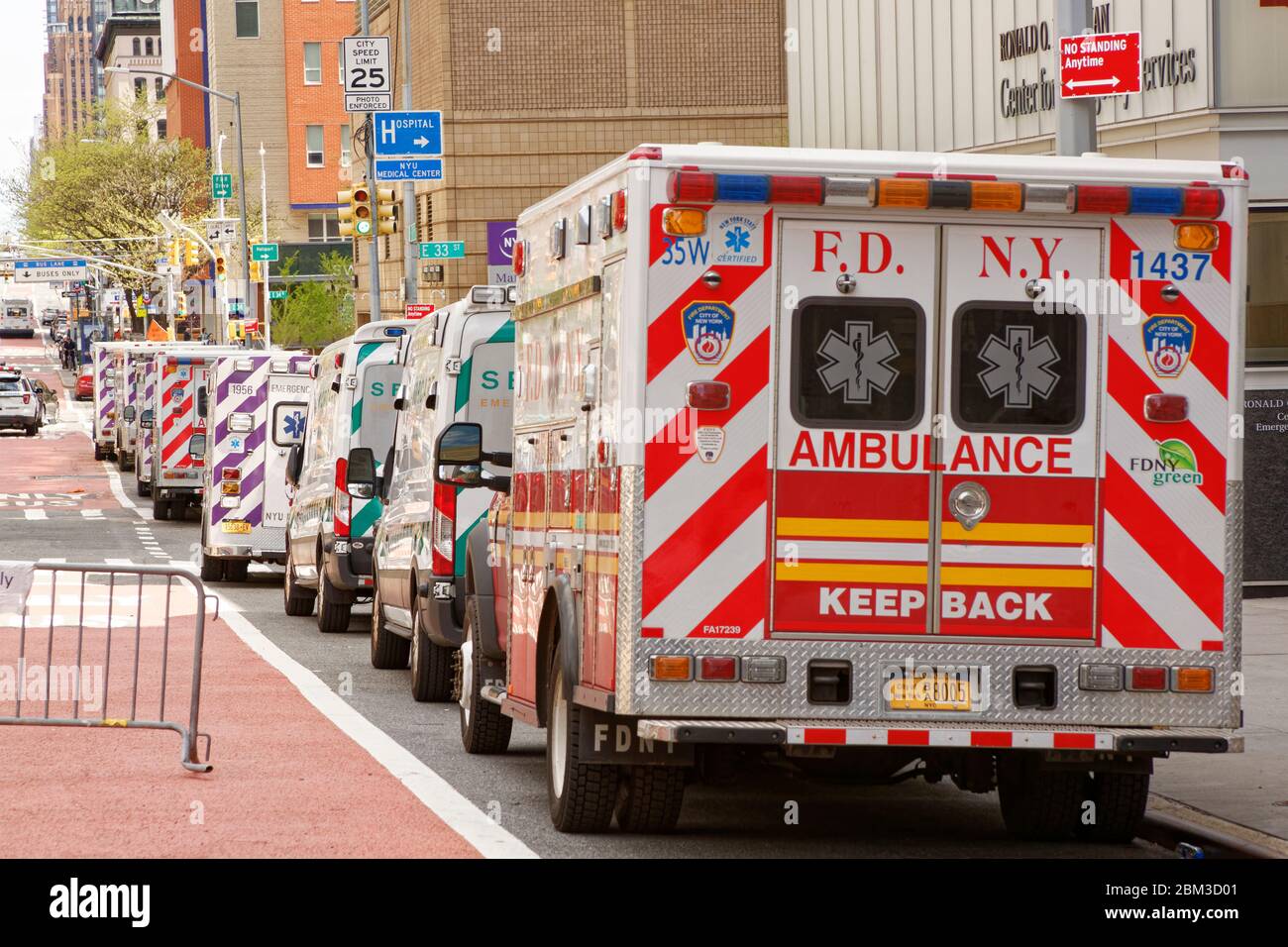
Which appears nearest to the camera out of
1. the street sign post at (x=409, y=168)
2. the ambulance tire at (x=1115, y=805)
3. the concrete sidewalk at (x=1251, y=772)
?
the ambulance tire at (x=1115, y=805)

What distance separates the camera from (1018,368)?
8930 mm

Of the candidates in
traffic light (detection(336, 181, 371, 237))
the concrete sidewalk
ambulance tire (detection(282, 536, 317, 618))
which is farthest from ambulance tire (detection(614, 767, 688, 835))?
traffic light (detection(336, 181, 371, 237))

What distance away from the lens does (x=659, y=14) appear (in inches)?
2169

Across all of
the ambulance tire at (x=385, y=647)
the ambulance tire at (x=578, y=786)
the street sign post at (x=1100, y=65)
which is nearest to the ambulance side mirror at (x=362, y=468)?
the ambulance tire at (x=385, y=647)

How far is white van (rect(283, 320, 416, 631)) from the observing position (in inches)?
758

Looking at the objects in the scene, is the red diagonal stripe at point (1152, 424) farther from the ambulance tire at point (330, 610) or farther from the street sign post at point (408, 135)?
the street sign post at point (408, 135)

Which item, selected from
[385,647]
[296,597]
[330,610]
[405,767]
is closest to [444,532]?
[385,647]

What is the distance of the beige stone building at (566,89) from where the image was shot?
53656mm

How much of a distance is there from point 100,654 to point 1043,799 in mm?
9506

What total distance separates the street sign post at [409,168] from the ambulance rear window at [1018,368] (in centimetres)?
2341

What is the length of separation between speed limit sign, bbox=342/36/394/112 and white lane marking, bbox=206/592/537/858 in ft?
49.7

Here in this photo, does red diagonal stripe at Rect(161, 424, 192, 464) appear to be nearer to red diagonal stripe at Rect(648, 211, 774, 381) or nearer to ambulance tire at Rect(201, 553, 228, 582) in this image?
ambulance tire at Rect(201, 553, 228, 582)

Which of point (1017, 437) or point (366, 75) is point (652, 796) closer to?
point (1017, 437)
